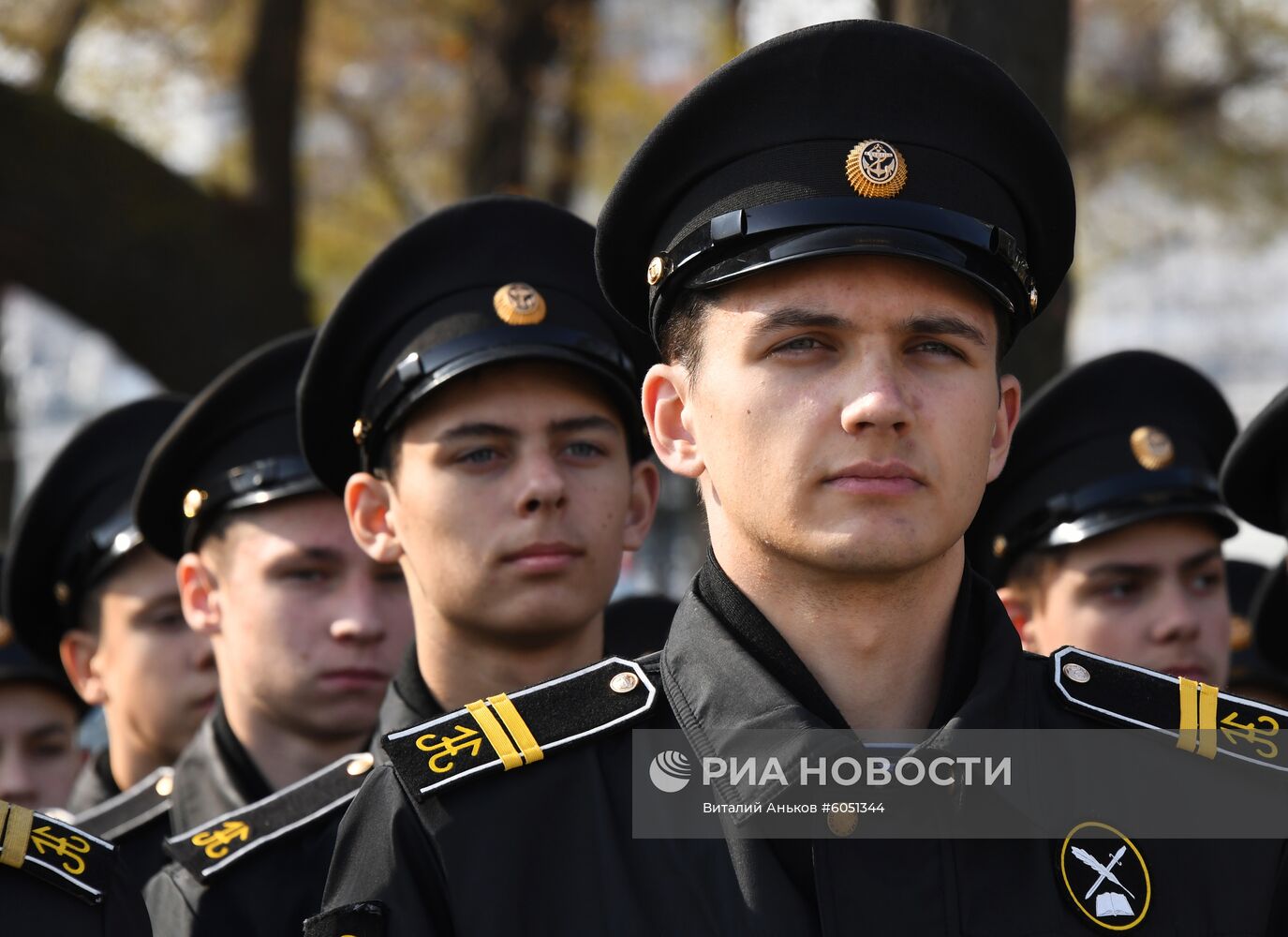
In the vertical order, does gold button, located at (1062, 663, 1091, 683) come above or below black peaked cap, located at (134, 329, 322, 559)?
below

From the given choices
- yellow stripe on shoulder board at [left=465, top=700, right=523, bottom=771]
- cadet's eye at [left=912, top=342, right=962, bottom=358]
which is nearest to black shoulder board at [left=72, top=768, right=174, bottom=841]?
yellow stripe on shoulder board at [left=465, top=700, right=523, bottom=771]

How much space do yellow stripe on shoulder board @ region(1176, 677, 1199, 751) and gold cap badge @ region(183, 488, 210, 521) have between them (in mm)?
2723

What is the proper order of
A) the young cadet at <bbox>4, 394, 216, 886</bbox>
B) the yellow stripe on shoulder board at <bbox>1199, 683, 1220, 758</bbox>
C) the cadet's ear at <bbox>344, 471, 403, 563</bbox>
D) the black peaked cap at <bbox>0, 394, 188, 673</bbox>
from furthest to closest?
1. the black peaked cap at <bbox>0, 394, 188, 673</bbox>
2. the young cadet at <bbox>4, 394, 216, 886</bbox>
3. the cadet's ear at <bbox>344, 471, 403, 563</bbox>
4. the yellow stripe on shoulder board at <bbox>1199, 683, 1220, 758</bbox>

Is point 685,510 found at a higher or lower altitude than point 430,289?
higher

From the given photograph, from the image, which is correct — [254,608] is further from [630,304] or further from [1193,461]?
[1193,461]

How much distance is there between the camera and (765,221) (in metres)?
2.74

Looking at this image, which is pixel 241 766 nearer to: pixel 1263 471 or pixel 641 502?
pixel 641 502

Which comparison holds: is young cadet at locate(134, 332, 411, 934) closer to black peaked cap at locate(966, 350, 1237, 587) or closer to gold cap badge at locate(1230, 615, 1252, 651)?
black peaked cap at locate(966, 350, 1237, 587)

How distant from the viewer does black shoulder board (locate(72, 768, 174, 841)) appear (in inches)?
187

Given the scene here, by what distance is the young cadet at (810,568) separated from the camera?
258 centimetres

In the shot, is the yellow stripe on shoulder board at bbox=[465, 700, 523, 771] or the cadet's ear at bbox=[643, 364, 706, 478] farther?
the cadet's ear at bbox=[643, 364, 706, 478]

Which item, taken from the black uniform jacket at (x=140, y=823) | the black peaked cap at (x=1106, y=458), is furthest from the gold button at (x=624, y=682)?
the black peaked cap at (x=1106, y=458)

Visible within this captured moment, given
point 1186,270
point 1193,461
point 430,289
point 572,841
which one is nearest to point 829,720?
point 572,841

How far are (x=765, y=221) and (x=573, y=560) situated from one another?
1.36 metres
